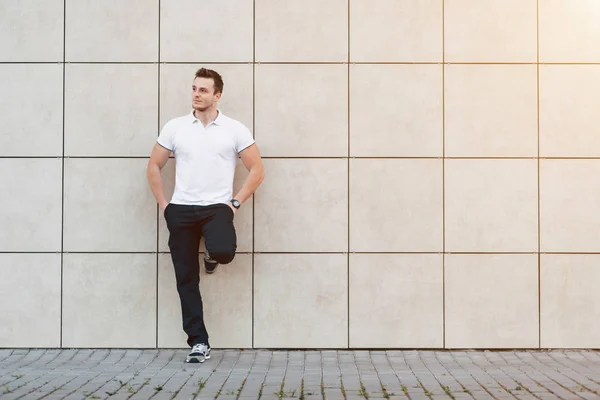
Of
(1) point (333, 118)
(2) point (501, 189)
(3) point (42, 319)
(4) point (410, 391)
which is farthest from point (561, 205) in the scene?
(3) point (42, 319)

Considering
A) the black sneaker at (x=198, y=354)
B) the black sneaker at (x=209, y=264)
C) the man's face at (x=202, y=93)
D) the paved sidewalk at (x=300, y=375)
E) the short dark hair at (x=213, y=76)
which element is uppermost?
the short dark hair at (x=213, y=76)

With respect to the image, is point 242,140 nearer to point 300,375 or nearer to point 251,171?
point 251,171

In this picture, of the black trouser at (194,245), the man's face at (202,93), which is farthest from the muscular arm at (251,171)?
the man's face at (202,93)

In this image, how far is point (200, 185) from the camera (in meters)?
7.41

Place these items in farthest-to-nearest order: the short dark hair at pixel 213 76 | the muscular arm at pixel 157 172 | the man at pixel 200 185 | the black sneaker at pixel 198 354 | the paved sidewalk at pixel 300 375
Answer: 1. the muscular arm at pixel 157 172
2. the short dark hair at pixel 213 76
3. the man at pixel 200 185
4. the black sneaker at pixel 198 354
5. the paved sidewalk at pixel 300 375

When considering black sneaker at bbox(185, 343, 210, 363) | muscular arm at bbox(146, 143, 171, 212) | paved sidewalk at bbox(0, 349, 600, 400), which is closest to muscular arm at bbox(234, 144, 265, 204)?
muscular arm at bbox(146, 143, 171, 212)

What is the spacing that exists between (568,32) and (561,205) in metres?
1.59

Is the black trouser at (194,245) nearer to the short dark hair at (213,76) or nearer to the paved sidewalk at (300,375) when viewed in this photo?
the paved sidewalk at (300,375)

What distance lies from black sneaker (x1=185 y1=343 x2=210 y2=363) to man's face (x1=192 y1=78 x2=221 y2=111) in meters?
2.05

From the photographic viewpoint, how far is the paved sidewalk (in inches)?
236

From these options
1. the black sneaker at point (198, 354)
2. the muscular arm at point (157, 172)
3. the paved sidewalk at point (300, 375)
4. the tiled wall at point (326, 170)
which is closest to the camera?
the paved sidewalk at point (300, 375)

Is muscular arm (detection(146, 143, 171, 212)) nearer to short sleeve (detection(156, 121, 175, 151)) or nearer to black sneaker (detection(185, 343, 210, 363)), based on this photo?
short sleeve (detection(156, 121, 175, 151))

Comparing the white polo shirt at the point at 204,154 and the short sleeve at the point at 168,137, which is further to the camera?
the short sleeve at the point at 168,137

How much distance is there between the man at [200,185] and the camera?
290 inches
